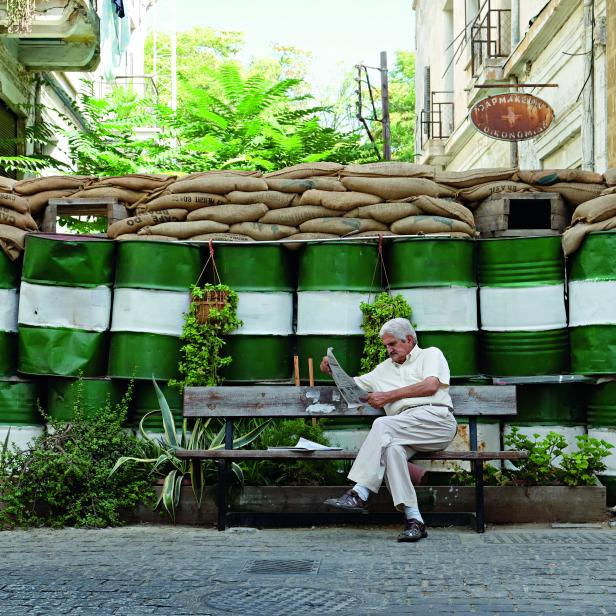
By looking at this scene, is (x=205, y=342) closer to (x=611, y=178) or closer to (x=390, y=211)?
(x=390, y=211)

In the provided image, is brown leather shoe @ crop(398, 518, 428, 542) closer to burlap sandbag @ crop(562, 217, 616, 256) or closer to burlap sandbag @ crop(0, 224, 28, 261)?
burlap sandbag @ crop(562, 217, 616, 256)

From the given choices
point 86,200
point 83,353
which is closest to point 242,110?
point 86,200

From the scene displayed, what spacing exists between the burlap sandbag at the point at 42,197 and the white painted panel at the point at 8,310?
100 cm

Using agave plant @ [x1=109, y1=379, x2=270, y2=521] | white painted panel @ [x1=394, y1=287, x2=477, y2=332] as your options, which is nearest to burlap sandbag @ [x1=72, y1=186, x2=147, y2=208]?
agave plant @ [x1=109, y1=379, x2=270, y2=521]

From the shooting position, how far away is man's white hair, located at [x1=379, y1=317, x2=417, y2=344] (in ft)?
24.0

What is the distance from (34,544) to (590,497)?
352 cm

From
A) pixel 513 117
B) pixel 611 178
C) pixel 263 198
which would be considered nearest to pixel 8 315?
pixel 263 198

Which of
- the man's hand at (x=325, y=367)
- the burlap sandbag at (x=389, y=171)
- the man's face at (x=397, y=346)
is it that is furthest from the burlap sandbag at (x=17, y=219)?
the man's face at (x=397, y=346)

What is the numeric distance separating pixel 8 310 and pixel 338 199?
8.31ft

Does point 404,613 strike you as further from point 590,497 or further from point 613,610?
point 590,497

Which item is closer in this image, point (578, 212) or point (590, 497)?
point (590, 497)

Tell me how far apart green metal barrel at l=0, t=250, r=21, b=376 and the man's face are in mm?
2739

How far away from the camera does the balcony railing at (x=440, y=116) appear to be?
82.4ft

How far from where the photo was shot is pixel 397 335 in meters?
7.30
